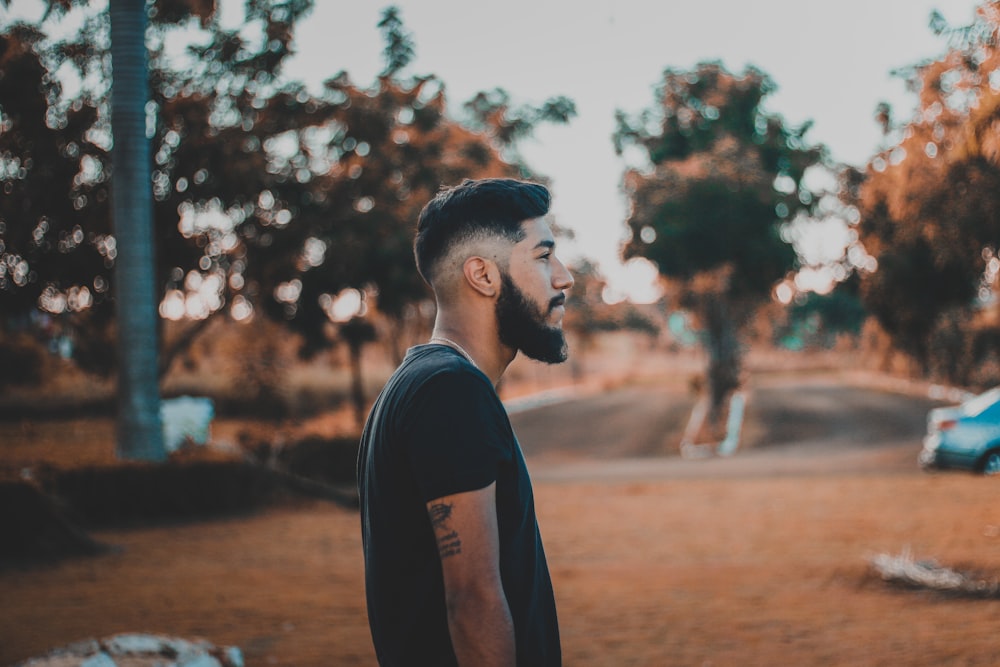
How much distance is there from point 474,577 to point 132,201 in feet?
40.1

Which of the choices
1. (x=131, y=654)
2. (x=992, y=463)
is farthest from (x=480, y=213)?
(x=992, y=463)

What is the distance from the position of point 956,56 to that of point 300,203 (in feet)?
34.5

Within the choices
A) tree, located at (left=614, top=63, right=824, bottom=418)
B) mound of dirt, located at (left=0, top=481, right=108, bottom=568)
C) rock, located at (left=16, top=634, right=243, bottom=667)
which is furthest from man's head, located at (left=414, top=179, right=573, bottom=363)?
tree, located at (left=614, top=63, right=824, bottom=418)

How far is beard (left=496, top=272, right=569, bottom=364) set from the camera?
219 centimetres

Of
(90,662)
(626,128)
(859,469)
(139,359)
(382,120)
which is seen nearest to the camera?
(90,662)

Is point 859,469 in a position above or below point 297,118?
below

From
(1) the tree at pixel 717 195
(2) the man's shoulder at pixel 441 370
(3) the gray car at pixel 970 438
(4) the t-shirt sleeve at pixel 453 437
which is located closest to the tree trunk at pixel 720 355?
(1) the tree at pixel 717 195

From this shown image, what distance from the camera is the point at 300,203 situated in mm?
17422

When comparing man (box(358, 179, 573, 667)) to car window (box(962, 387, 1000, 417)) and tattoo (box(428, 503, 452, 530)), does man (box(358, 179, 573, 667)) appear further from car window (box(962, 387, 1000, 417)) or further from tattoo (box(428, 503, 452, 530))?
car window (box(962, 387, 1000, 417))

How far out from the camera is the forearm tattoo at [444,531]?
6.17ft

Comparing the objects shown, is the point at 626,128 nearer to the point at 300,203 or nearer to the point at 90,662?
the point at 300,203

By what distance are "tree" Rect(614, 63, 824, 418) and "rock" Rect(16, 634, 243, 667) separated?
25.3 m

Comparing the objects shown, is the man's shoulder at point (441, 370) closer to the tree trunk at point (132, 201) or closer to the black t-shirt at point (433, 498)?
the black t-shirt at point (433, 498)

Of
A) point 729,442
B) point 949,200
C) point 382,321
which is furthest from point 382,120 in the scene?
point 729,442
